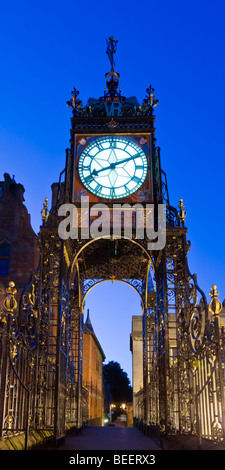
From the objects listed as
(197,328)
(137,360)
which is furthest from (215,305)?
(137,360)

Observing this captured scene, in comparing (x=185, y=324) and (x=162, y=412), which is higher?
(x=185, y=324)

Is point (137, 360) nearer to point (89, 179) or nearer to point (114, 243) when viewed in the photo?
point (114, 243)

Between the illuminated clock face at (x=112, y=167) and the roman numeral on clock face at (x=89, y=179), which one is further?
the roman numeral on clock face at (x=89, y=179)

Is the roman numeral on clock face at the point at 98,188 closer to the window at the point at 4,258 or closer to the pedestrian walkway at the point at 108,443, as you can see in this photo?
the pedestrian walkway at the point at 108,443

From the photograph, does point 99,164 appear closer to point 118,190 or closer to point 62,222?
point 118,190

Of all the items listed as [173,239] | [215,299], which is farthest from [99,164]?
[215,299]

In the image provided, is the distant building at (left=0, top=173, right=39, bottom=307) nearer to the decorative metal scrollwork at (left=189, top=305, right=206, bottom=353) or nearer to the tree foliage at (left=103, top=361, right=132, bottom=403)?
the decorative metal scrollwork at (left=189, top=305, right=206, bottom=353)

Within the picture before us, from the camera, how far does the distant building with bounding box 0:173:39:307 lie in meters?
21.8

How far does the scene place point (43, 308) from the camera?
12.1 meters

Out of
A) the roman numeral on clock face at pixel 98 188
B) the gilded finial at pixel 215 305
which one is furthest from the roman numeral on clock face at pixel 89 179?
the gilded finial at pixel 215 305

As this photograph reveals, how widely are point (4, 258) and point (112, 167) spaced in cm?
1129

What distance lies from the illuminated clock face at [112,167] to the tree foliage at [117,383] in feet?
262

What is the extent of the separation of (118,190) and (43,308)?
4.00 m

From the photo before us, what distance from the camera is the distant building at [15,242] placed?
21.8 meters
